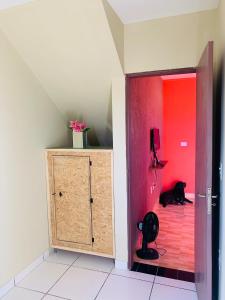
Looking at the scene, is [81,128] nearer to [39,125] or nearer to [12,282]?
[39,125]

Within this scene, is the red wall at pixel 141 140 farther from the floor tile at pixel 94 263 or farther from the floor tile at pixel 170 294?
the floor tile at pixel 170 294

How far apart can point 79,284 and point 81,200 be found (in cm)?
83

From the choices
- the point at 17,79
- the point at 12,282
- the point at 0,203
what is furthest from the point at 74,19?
the point at 12,282

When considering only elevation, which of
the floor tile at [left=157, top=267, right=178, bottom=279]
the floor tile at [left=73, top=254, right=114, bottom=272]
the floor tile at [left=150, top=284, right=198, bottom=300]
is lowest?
the floor tile at [left=150, top=284, right=198, bottom=300]

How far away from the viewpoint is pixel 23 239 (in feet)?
8.05

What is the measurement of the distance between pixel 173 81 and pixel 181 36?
2.78 m

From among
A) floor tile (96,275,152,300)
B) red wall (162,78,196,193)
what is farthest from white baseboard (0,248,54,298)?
red wall (162,78,196,193)

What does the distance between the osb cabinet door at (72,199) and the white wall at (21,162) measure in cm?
16

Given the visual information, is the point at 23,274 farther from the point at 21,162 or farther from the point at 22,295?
the point at 21,162

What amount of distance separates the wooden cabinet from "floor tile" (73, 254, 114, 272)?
0.13 metres

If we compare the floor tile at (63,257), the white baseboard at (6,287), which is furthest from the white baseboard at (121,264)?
the white baseboard at (6,287)

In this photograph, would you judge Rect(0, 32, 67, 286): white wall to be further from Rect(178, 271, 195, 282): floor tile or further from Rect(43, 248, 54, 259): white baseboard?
Rect(178, 271, 195, 282): floor tile

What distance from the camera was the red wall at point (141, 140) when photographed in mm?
2631

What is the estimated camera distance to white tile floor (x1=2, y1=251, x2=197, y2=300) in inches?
85.0
